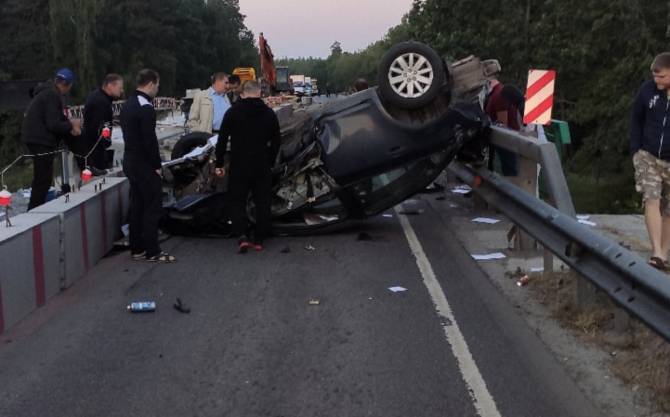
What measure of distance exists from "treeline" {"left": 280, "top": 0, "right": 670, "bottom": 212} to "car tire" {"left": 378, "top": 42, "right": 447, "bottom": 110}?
13.9 meters

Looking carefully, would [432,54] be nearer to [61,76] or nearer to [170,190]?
[170,190]

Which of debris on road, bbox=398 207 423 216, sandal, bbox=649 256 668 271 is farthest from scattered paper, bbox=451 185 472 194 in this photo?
sandal, bbox=649 256 668 271

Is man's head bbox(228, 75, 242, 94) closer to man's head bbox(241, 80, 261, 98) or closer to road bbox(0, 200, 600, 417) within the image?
man's head bbox(241, 80, 261, 98)

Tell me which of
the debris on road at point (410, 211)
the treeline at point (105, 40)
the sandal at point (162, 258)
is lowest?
the sandal at point (162, 258)

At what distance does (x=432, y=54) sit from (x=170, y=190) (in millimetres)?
3630

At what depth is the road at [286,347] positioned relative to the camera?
470cm

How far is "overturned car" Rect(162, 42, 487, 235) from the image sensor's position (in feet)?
29.1

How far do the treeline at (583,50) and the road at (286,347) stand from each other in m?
15.7

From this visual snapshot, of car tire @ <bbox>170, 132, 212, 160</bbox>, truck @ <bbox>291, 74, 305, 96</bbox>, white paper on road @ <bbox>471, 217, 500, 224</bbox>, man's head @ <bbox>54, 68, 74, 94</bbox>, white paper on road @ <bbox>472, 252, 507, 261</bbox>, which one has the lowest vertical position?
white paper on road @ <bbox>472, 252, 507, 261</bbox>

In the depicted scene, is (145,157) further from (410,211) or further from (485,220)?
(485,220)

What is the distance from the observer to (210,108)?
40.0ft

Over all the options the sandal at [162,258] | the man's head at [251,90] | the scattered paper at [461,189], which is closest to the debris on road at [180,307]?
the sandal at [162,258]

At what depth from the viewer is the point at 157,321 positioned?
636 centimetres

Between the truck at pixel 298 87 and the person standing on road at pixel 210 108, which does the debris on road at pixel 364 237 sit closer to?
the person standing on road at pixel 210 108
